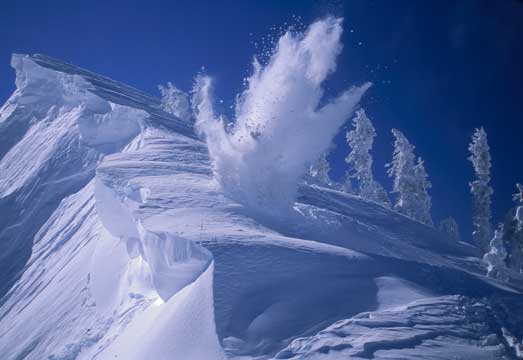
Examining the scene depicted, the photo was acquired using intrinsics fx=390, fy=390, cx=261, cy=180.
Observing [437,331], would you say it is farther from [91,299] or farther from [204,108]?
[204,108]

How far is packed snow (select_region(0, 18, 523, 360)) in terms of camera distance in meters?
5.87


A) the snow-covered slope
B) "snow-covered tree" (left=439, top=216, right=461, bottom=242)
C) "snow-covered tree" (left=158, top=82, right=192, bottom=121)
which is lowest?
the snow-covered slope

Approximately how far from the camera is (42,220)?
1514cm

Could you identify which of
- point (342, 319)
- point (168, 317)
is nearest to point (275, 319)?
point (342, 319)

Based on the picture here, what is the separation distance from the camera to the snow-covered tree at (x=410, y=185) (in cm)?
3284

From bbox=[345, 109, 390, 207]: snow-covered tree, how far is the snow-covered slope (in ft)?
66.5

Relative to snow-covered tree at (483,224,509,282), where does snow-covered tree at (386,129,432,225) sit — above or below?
above

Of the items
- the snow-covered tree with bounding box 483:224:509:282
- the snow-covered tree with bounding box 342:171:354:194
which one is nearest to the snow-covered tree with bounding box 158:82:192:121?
the snow-covered tree with bounding box 342:171:354:194

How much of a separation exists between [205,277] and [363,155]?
33.1 m

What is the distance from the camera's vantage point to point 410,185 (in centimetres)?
3344

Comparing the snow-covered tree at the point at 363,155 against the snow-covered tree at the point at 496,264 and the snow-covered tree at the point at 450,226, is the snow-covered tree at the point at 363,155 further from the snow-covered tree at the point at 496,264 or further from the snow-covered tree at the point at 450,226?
the snow-covered tree at the point at 496,264

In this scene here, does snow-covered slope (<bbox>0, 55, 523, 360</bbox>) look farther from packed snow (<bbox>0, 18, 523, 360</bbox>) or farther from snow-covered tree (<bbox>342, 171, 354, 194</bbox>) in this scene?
snow-covered tree (<bbox>342, 171, 354, 194</bbox>)

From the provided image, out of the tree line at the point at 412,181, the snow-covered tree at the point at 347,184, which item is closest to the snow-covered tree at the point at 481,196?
the tree line at the point at 412,181

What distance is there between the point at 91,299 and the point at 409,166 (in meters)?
30.1
